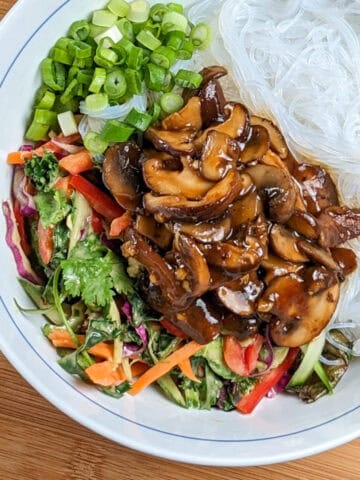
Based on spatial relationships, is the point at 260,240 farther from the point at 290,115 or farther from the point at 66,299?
the point at 66,299

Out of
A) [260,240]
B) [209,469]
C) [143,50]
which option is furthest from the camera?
[209,469]

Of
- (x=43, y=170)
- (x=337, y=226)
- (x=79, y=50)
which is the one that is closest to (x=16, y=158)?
(x=43, y=170)

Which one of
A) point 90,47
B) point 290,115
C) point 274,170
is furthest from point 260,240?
point 90,47

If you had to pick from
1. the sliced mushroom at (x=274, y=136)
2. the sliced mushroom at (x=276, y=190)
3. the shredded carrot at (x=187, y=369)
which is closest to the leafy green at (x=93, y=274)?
the shredded carrot at (x=187, y=369)

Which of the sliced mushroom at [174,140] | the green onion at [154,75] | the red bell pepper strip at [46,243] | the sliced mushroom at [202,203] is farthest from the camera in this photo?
the red bell pepper strip at [46,243]

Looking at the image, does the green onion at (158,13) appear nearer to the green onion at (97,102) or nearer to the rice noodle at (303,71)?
the rice noodle at (303,71)
